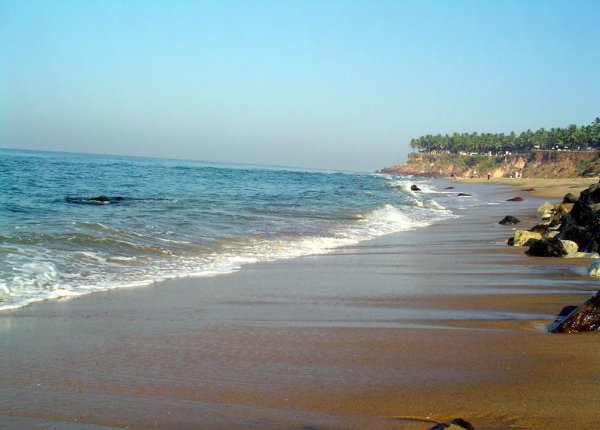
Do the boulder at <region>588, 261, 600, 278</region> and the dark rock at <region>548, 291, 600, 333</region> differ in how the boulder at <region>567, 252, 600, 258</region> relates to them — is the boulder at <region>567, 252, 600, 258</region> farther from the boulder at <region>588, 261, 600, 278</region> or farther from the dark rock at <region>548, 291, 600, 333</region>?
the dark rock at <region>548, 291, 600, 333</region>

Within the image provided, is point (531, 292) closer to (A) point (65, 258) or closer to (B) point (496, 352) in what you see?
(B) point (496, 352)

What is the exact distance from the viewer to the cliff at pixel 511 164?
339 ft

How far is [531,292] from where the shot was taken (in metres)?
7.23

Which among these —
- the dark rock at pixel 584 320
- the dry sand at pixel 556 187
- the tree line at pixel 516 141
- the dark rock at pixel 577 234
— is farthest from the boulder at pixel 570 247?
the tree line at pixel 516 141

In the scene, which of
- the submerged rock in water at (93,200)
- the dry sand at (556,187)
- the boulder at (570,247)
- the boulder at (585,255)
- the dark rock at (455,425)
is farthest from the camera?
the dry sand at (556,187)

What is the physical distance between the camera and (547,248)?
412 inches

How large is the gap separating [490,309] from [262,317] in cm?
255

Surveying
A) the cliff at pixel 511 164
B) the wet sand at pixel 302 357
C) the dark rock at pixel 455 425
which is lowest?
the wet sand at pixel 302 357

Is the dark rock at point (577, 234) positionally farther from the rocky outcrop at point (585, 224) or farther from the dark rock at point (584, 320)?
the dark rock at point (584, 320)

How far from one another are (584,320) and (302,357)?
2573 millimetres

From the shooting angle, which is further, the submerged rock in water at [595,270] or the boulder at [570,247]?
the boulder at [570,247]

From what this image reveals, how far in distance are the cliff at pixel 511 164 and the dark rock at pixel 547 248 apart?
2953 inches

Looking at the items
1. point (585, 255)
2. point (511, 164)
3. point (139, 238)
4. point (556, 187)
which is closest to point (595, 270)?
point (585, 255)

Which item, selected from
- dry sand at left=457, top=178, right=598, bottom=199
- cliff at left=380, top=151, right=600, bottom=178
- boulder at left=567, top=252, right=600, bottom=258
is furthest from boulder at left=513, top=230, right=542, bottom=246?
cliff at left=380, top=151, right=600, bottom=178
